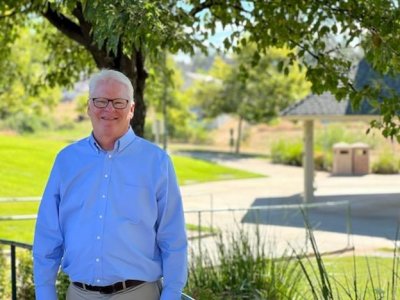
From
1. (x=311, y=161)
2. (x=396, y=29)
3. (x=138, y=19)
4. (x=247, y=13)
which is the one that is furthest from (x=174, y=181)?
(x=311, y=161)

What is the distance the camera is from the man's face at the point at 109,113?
303cm

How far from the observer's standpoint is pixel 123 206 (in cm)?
300

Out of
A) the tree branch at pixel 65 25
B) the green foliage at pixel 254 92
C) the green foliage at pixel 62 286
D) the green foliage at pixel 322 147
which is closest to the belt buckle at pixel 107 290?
the green foliage at pixel 62 286

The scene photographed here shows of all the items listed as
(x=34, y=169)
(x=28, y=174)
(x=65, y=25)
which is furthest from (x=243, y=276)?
(x=34, y=169)

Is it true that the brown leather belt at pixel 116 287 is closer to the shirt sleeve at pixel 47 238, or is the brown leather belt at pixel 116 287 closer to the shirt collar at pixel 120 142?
the shirt sleeve at pixel 47 238

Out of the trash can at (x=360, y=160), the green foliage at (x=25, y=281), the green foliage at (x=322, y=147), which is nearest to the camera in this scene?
the green foliage at (x=25, y=281)

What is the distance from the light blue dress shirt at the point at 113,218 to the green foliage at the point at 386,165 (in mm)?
29630

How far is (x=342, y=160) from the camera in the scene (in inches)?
1244

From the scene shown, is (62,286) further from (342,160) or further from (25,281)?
(342,160)

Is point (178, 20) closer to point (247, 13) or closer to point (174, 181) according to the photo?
point (247, 13)

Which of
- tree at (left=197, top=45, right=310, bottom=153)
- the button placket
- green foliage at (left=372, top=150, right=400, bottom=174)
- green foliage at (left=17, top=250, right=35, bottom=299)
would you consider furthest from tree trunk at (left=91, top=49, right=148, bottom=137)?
tree at (left=197, top=45, right=310, bottom=153)

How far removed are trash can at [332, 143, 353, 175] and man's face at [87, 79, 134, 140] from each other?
28.9 metres

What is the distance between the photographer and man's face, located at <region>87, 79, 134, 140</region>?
9.95 feet

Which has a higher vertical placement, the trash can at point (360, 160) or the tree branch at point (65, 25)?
the tree branch at point (65, 25)
